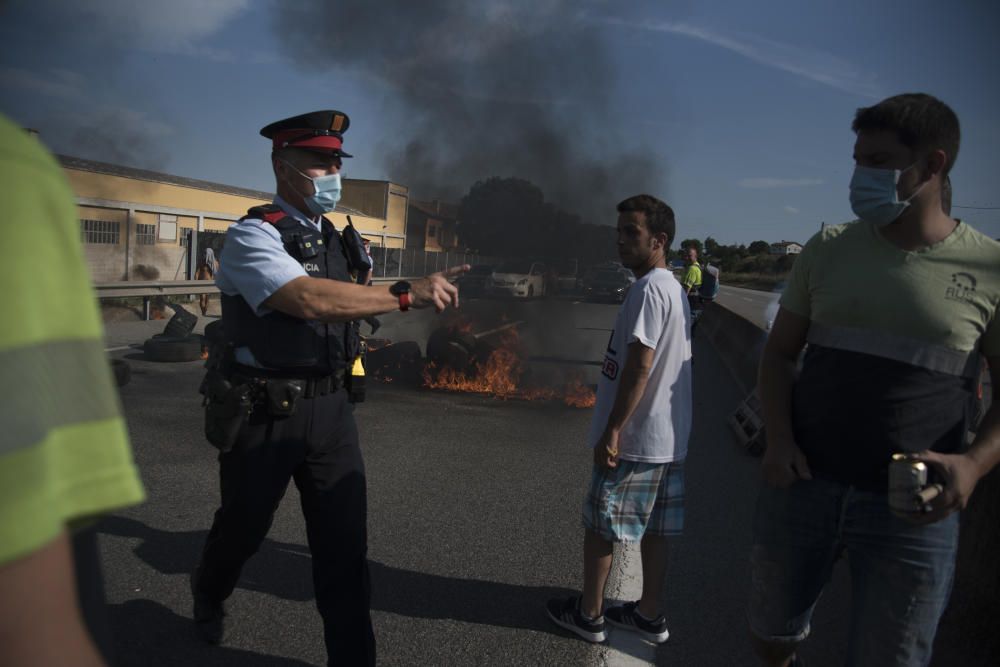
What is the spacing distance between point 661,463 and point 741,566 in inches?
48.6

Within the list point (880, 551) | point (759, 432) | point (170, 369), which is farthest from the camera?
point (170, 369)

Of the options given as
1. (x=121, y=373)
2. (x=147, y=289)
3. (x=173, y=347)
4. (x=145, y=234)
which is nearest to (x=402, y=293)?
(x=121, y=373)

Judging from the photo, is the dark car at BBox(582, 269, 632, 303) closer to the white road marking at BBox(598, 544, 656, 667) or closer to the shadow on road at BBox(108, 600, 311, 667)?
the white road marking at BBox(598, 544, 656, 667)

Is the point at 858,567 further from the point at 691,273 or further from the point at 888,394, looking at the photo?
the point at 691,273

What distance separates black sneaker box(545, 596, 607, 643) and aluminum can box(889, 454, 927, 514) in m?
1.55

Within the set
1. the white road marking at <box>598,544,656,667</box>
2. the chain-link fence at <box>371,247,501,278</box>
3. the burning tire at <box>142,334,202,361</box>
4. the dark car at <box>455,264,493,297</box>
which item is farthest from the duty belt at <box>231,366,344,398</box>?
the chain-link fence at <box>371,247,501,278</box>

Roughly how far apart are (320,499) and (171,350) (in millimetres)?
7666

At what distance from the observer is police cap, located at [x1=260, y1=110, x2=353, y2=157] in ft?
9.15

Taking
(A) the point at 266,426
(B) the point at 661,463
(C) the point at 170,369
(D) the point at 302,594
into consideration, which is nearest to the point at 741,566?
(B) the point at 661,463

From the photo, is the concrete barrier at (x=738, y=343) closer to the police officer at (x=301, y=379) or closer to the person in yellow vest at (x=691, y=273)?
the person in yellow vest at (x=691, y=273)

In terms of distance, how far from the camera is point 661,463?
10.0 ft

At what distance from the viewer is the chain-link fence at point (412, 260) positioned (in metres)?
27.0

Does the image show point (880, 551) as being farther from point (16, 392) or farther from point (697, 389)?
point (697, 389)

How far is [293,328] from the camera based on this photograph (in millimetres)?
2551
